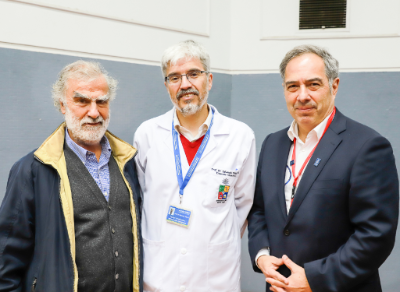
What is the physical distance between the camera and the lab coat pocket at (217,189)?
2.01 meters

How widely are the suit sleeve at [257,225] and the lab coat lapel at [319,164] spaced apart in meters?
0.25

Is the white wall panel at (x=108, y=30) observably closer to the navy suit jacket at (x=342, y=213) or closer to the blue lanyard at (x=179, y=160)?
the blue lanyard at (x=179, y=160)

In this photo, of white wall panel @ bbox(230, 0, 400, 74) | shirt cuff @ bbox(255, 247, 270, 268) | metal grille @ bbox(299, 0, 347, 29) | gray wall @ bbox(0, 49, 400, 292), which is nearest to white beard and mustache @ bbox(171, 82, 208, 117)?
shirt cuff @ bbox(255, 247, 270, 268)

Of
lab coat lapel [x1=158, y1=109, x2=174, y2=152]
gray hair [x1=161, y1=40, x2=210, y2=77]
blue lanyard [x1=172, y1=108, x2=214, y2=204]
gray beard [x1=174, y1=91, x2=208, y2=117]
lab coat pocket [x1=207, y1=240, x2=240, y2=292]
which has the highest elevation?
gray hair [x1=161, y1=40, x2=210, y2=77]

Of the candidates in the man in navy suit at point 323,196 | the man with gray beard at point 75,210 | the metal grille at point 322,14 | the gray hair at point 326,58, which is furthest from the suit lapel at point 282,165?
the metal grille at point 322,14

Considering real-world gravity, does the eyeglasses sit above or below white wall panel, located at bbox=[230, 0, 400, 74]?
below

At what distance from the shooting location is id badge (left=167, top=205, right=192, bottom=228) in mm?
1957

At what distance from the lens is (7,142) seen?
98.4 inches

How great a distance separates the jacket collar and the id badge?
0.39 m

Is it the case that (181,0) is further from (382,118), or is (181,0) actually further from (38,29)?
(382,118)

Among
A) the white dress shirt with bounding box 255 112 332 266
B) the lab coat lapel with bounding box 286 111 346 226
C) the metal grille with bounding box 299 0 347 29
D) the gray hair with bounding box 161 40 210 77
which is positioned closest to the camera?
the lab coat lapel with bounding box 286 111 346 226

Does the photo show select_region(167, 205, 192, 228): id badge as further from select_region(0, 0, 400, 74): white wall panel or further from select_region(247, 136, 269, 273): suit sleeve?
select_region(0, 0, 400, 74): white wall panel

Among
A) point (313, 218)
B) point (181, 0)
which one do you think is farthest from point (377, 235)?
point (181, 0)

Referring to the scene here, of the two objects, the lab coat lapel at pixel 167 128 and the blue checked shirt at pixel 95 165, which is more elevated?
the lab coat lapel at pixel 167 128
